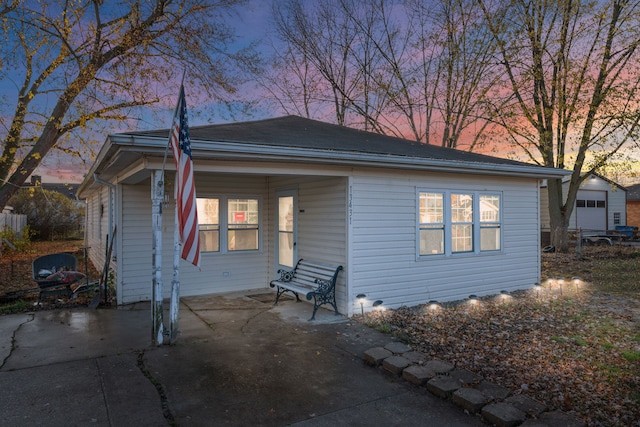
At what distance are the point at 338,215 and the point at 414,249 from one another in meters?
1.64

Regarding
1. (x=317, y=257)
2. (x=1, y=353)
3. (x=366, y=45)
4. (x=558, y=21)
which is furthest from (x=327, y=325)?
(x=366, y=45)

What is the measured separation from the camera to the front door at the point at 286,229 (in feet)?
26.3

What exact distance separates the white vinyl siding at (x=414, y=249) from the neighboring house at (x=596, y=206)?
17.2 metres

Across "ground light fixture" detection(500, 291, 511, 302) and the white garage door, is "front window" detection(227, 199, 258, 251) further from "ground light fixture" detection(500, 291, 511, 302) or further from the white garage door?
the white garage door

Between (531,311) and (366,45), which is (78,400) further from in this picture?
(366,45)

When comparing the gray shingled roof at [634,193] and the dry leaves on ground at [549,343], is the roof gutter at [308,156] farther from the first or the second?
the gray shingled roof at [634,193]

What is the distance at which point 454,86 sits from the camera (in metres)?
18.8

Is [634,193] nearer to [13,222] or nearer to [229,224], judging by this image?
[229,224]

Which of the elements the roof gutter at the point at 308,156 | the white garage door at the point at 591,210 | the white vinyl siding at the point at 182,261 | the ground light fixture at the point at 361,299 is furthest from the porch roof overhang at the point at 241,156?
the white garage door at the point at 591,210

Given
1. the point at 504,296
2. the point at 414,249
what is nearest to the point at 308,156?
the point at 414,249

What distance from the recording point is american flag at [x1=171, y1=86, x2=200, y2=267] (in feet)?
15.0

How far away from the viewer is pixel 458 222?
26.6ft

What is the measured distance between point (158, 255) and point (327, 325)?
259cm

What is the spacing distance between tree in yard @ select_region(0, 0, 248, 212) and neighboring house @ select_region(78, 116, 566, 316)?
4.05 m
